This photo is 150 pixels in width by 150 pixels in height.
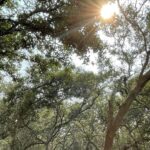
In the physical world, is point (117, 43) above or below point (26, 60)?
above

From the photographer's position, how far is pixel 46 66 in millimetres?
13367

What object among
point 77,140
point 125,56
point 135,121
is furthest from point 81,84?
point 77,140

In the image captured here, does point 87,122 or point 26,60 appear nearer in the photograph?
point 26,60

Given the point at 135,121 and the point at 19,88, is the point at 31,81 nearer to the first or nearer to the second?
the point at 19,88

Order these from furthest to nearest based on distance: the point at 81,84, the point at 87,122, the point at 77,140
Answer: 1. the point at 77,140
2. the point at 87,122
3. the point at 81,84

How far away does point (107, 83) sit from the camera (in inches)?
1188

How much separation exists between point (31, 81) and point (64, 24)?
712 inches

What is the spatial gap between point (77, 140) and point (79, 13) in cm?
5325

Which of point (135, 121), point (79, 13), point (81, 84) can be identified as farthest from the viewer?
point (135, 121)

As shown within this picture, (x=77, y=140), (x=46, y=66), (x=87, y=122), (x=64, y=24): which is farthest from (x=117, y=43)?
(x=77, y=140)

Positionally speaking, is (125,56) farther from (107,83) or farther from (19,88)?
(19,88)

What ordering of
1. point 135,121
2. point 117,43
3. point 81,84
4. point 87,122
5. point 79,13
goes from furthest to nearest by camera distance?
1. point 87,122
2. point 135,121
3. point 81,84
4. point 117,43
5. point 79,13

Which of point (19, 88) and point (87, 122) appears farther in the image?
point (87, 122)

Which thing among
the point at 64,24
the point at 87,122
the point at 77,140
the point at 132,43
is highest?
the point at 77,140
